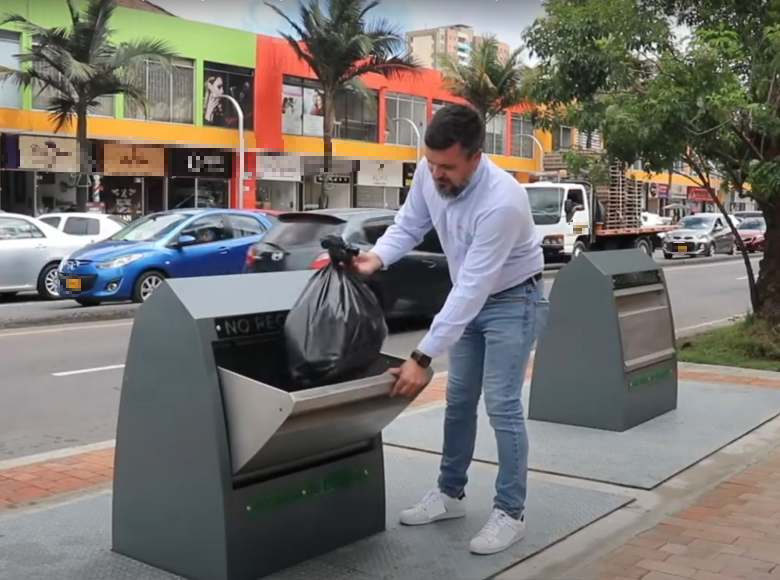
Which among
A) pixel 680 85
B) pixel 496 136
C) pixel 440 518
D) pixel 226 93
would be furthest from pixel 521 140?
pixel 440 518

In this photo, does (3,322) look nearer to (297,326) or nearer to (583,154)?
(583,154)

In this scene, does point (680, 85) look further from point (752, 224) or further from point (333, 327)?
point (752, 224)

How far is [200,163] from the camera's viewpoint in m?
32.3

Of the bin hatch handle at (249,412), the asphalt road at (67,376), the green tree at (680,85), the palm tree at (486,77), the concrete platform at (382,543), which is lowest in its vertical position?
the asphalt road at (67,376)

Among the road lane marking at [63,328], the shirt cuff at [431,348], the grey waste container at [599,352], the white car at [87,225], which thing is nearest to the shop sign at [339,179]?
the white car at [87,225]

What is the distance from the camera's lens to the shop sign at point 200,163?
3194cm

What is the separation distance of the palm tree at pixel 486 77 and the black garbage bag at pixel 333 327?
37.6 metres

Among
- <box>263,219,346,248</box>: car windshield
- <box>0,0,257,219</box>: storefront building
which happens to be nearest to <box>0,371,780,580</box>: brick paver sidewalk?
<box>263,219,346,248</box>: car windshield

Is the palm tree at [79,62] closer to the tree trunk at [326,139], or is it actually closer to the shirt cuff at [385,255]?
the tree trunk at [326,139]

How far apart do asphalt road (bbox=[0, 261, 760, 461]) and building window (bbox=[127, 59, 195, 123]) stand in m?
17.9

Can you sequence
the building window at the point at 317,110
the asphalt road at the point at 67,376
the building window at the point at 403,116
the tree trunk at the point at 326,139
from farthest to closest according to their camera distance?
1. the building window at the point at 403,116
2. the building window at the point at 317,110
3. the tree trunk at the point at 326,139
4. the asphalt road at the point at 67,376

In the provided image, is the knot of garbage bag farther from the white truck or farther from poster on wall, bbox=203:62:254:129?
poster on wall, bbox=203:62:254:129

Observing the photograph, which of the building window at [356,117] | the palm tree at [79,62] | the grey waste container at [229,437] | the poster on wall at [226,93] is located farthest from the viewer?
the building window at [356,117]

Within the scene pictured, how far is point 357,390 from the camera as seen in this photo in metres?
3.75
